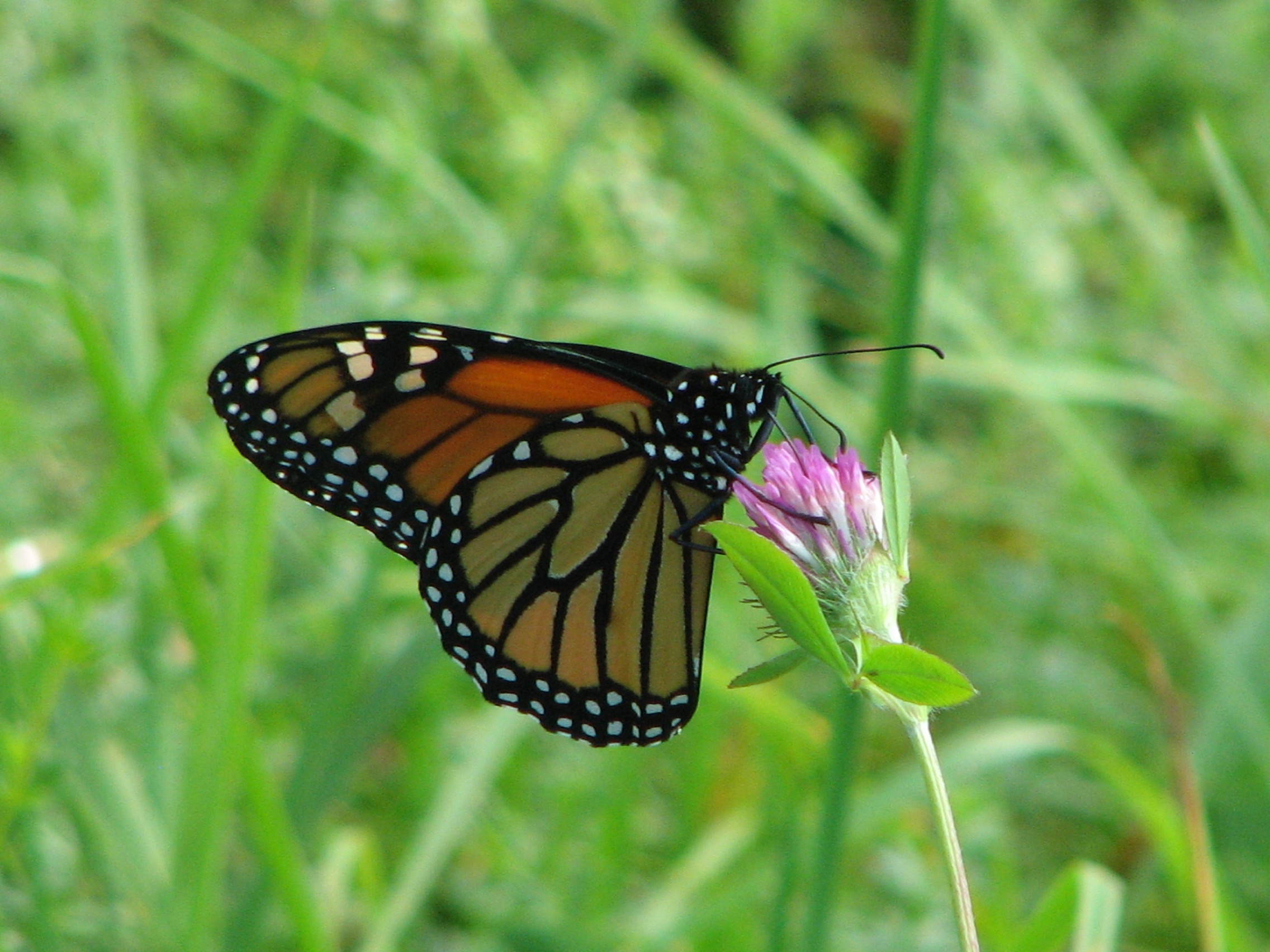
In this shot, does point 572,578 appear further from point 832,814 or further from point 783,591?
point 783,591

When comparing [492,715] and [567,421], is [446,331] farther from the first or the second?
[492,715]

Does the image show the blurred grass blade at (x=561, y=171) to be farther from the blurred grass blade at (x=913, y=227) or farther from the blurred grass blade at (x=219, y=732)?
the blurred grass blade at (x=913, y=227)

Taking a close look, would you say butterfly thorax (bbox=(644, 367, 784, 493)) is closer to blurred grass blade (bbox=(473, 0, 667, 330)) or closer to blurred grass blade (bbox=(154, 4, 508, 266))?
blurred grass blade (bbox=(473, 0, 667, 330))

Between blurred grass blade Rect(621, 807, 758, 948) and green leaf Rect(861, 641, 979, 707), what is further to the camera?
blurred grass blade Rect(621, 807, 758, 948)

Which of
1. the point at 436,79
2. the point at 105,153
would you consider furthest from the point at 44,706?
the point at 436,79

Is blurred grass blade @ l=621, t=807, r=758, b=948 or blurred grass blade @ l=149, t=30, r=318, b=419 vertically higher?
blurred grass blade @ l=149, t=30, r=318, b=419

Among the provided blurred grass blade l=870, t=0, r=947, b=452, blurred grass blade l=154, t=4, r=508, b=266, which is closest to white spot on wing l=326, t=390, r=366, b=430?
blurred grass blade l=870, t=0, r=947, b=452

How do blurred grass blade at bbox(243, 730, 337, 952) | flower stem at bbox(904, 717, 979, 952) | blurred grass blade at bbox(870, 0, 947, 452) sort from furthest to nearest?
blurred grass blade at bbox(243, 730, 337, 952) < blurred grass blade at bbox(870, 0, 947, 452) < flower stem at bbox(904, 717, 979, 952)
